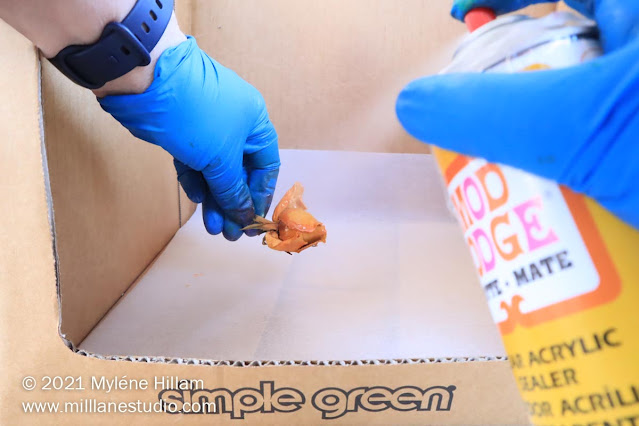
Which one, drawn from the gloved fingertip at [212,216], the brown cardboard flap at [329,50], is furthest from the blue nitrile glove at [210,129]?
the brown cardboard flap at [329,50]

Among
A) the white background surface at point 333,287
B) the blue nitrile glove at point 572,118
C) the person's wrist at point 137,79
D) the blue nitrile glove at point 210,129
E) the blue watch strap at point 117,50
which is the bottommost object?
the white background surface at point 333,287

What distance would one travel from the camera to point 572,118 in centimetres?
29

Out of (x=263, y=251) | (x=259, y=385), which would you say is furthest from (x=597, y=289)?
(x=263, y=251)

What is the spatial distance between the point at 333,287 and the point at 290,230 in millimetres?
132

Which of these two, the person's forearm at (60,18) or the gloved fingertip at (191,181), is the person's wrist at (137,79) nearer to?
the person's forearm at (60,18)

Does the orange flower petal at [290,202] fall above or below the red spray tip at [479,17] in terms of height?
below

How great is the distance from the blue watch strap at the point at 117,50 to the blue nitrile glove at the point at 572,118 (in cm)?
37

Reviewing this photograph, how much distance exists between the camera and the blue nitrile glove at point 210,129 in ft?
2.01

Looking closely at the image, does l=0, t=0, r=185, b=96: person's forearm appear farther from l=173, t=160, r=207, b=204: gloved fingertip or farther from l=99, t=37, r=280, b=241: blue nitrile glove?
l=173, t=160, r=207, b=204: gloved fingertip

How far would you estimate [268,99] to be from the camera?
1117 millimetres

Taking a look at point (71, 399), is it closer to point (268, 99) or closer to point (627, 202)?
point (627, 202)

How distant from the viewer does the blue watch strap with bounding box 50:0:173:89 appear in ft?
1.68

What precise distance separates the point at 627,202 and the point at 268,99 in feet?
3.01

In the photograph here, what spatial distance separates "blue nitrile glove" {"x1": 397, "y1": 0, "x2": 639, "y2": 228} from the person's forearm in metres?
0.38
